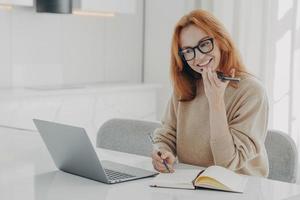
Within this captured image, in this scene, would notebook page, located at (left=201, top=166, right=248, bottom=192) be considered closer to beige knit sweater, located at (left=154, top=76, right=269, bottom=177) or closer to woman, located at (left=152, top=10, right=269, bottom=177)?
woman, located at (left=152, top=10, right=269, bottom=177)

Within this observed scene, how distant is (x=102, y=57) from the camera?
4.24 m

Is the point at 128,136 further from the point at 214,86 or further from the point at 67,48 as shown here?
the point at 67,48

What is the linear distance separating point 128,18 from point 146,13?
0.18 m

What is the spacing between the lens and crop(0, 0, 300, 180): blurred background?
358 centimetres

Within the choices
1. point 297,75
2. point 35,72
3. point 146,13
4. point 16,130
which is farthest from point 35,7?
point 297,75

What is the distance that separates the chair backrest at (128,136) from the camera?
2383mm

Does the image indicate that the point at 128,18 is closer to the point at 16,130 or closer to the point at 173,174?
the point at 16,130

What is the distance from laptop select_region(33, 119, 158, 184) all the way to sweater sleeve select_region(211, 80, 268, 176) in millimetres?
302

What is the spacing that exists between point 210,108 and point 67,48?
7.36 ft

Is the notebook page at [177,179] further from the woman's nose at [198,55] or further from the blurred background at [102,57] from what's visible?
the blurred background at [102,57]

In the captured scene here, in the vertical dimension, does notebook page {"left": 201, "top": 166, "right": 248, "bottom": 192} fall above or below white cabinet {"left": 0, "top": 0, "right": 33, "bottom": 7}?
below

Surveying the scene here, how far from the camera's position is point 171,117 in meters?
2.24

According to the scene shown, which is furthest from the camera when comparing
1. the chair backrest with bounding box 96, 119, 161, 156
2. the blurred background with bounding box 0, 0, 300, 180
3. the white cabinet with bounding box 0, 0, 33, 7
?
the blurred background with bounding box 0, 0, 300, 180

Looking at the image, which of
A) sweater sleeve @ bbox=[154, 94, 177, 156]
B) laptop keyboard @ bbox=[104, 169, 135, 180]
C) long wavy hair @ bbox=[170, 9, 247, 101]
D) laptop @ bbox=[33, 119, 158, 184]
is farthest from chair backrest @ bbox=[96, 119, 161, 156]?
laptop keyboard @ bbox=[104, 169, 135, 180]
